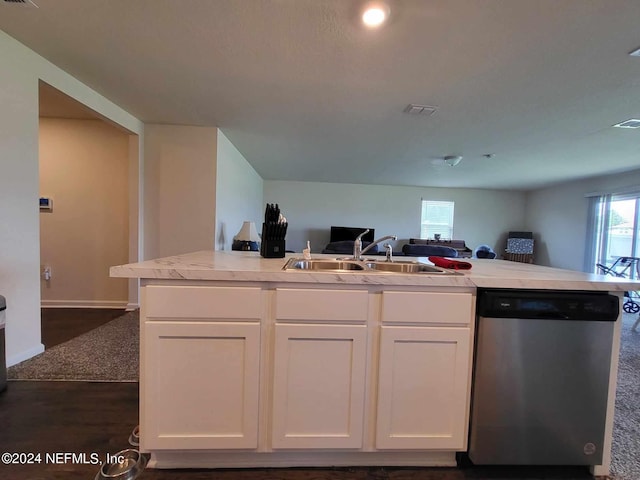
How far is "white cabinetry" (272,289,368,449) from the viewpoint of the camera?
1163 mm

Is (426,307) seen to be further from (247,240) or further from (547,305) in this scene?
(247,240)

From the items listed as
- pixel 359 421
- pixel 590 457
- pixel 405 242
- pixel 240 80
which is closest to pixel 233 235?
pixel 240 80

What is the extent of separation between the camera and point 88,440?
1.36 meters

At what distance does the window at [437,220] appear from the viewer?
7094 mm

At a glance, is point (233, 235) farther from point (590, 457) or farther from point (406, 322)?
point (590, 457)

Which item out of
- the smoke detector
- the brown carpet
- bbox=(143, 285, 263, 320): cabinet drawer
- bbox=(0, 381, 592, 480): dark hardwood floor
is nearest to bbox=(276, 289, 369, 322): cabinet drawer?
bbox=(143, 285, 263, 320): cabinet drawer

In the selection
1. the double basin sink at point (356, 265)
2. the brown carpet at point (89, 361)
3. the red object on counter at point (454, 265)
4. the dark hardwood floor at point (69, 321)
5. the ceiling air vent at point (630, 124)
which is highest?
the ceiling air vent at point (630, 124)

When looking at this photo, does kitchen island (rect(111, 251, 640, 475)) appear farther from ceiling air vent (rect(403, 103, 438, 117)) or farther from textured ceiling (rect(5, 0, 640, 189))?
ceiling air vent (rect(403, 103, 438, 117))

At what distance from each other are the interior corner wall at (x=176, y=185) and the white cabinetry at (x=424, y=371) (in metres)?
2.77

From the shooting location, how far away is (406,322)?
3.89 feet

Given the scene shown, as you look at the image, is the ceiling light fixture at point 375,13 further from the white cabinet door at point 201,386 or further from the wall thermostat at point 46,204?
the wall thermostat at point 46,204

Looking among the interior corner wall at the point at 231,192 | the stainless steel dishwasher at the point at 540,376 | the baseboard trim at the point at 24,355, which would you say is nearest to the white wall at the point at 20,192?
the baseboard trim at the point at 24,355

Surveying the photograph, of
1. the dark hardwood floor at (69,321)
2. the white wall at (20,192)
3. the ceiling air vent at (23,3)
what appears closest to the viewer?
the ceiling air vent at (23,3)

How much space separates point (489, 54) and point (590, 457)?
2276 millimetres
